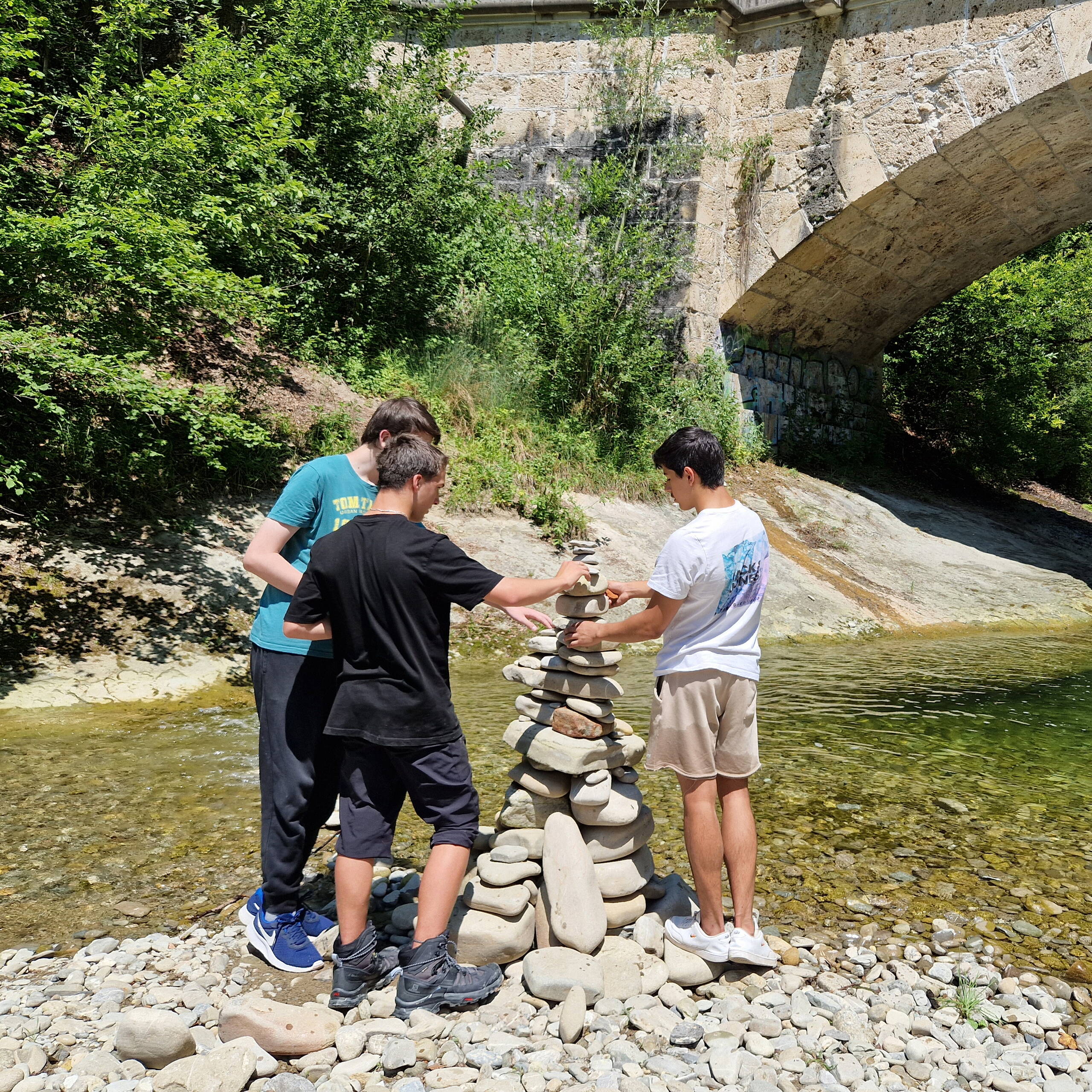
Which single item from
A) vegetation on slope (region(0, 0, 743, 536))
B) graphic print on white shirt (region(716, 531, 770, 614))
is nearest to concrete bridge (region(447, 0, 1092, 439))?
vegetation on slope (region(0, 0, 743, 536))

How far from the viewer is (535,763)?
3.50 metres

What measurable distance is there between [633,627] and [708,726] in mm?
439

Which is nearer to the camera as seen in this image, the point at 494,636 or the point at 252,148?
the point at 252,148

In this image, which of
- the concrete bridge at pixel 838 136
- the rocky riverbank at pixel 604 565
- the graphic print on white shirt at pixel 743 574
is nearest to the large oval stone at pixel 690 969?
the graphic print on white shirt at pixel 743 574

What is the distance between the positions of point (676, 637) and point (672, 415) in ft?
34.9

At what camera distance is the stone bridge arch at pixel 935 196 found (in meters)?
11.3

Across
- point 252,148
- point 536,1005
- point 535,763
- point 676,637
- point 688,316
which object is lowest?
point 536,1005

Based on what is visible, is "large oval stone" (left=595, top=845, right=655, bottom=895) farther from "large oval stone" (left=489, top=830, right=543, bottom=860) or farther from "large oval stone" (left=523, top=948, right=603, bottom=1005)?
"large oval stone" (left=523, top=948, right=603, bottom=1005)

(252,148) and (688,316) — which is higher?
(252,148)

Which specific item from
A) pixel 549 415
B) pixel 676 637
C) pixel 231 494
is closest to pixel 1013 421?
pixel 549 415

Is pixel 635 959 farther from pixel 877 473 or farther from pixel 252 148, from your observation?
pixel 877 473

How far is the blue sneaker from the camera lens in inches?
125

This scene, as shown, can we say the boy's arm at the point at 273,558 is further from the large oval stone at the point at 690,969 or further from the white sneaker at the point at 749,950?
the white sneaker at the point at 749,950

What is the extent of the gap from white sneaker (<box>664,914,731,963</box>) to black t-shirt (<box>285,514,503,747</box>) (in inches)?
44.5
